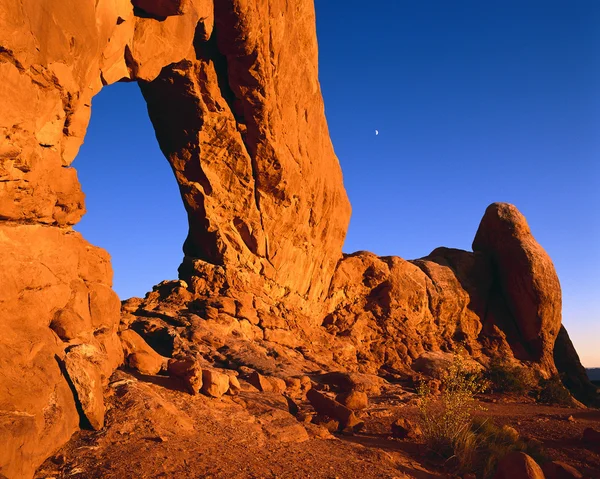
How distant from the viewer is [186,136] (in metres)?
14.3

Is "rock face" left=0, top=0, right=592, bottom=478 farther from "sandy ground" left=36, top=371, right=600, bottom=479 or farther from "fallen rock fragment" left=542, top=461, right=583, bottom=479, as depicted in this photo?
"fallen rock fragment" left=542, top=461, right=583, bottom=479

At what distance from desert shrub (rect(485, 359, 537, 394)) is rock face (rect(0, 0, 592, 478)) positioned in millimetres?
1940

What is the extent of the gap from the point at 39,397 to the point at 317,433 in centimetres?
423

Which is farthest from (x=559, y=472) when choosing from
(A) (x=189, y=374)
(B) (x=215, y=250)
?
(B) (x=215, y=250)

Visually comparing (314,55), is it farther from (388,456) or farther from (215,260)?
(388,456)

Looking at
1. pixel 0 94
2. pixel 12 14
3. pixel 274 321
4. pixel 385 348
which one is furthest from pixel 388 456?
pixel 385 348

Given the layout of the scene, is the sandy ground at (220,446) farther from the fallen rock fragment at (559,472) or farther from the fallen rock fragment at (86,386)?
the fallen rock fragment at (559,472)

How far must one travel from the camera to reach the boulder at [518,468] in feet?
19.6

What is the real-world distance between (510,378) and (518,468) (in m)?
14.5

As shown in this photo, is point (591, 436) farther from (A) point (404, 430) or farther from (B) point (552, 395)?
(B) point (552, 395)

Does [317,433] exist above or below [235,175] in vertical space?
below

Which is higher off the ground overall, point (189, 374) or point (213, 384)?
point (189, 374)

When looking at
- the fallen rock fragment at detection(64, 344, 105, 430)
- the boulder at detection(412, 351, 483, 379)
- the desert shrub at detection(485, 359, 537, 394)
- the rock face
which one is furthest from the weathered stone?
the desert shrub at detection(485, 359, 537, 394)

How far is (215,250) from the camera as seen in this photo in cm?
1466
